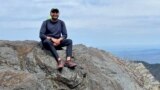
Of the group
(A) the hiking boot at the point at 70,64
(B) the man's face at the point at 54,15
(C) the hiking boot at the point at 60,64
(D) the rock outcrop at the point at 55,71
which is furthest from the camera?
(B) the man's face at the point at 54,15

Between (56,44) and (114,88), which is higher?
(56,44)

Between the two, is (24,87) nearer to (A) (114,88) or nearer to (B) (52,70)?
(B) (52,70)

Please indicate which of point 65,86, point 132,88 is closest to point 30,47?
point 65,86

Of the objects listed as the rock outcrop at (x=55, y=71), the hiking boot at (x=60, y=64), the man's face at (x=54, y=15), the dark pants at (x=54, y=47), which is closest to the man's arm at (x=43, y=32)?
the dark pants at (x=54, y=47)

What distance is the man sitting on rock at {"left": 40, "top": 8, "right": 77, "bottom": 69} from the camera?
22125mm

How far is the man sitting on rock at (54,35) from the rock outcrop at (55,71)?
43 centimetres

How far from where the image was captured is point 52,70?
21812 millimetres

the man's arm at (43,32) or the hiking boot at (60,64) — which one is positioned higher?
the man's arm at (43,32)

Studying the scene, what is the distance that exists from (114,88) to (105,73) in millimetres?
1106

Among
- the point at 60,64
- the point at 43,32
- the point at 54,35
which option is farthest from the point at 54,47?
the point at 60,64

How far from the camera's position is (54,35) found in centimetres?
2236

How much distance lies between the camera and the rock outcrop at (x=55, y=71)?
2066 centimetres

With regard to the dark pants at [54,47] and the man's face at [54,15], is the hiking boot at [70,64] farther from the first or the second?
the man's face at [54,15]

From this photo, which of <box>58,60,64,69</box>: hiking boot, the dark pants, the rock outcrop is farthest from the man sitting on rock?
the rock outcrop
